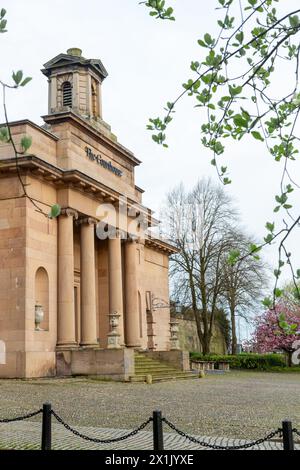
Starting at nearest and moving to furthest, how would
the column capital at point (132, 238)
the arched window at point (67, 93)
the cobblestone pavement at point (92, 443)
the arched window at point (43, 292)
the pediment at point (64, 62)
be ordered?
the cobblestone pavement at point (92, 443), the arched window at point (43, 292), the arched window at point (67, 93), the pediment at point (64, 62), the column capital at point (132, 238)

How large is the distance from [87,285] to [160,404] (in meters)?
11.7

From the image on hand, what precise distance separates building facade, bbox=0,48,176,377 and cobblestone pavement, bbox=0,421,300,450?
9.26 meters

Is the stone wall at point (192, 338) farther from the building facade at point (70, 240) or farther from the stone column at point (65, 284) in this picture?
the stone column at point (65, 284)

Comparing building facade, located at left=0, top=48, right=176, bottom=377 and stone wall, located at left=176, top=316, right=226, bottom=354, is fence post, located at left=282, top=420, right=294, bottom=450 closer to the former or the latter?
building facade, located at left=0, top=48, right=176, bottom=377

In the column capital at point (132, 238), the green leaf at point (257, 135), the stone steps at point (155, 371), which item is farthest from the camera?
the column capital at point (132, 238)

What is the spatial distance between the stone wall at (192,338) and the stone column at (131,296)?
1884cm

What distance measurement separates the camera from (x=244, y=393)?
18766 mm

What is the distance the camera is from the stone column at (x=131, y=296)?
30844 millimetres

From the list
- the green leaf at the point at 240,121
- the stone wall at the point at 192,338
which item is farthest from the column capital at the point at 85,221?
the stone wall at the point at 192,338

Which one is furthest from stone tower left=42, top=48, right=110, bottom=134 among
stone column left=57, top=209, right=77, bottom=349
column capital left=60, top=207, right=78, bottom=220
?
stone column left=57, top=209, right=77, bottom=349

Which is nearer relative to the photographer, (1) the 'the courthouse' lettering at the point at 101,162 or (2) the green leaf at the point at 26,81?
(2) the green leaf at the point at 26,81

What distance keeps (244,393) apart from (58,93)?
18.9 m

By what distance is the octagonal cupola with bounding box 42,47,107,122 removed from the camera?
30766 mm

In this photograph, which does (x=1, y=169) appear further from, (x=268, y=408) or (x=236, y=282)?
(x=236, y=282)
